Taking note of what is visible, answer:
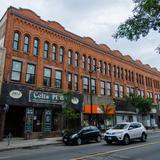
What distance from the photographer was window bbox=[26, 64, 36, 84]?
23.5 metres

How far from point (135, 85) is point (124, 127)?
984 inches

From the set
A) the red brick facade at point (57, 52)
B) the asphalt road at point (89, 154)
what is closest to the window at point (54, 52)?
the red brick facade at point (57, 52)

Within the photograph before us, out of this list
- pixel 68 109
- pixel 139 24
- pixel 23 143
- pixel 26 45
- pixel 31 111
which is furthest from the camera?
pixel 26 45

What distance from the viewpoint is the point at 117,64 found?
122ft

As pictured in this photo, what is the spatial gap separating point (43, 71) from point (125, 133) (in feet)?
43.3

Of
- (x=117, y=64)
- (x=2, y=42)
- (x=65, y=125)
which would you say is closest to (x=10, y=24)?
(x=2, y=42)

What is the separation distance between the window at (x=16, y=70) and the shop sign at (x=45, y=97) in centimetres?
220

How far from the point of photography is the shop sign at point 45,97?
22.9 m

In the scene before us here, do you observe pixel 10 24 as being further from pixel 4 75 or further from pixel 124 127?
pixel 124 127

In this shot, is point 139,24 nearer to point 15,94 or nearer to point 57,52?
point 15,94

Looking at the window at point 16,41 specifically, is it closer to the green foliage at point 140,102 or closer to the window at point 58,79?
the window at point 58,79

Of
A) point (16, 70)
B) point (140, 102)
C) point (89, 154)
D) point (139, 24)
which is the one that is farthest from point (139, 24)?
point (140, 102)

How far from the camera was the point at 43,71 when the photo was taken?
2508cm

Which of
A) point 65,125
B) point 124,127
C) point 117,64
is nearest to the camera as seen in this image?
point 124,127
